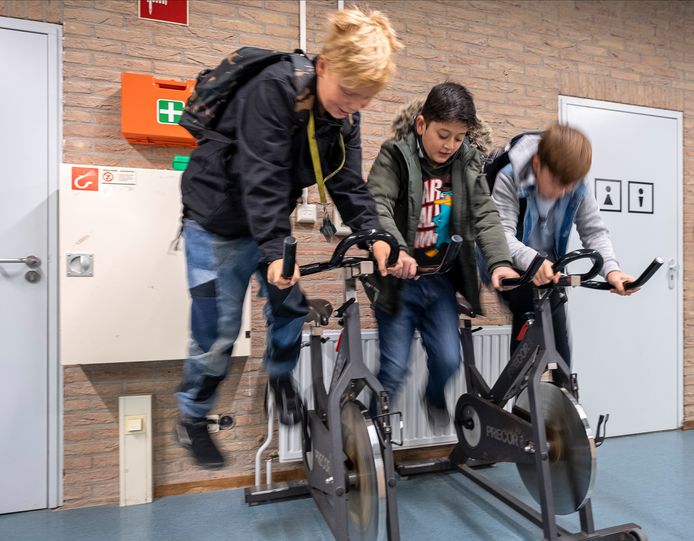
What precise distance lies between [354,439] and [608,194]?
2.56 metres

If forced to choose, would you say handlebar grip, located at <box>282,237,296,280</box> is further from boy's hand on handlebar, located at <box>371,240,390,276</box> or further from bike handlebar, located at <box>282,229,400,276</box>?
boy's hand on handlebar, located at <box>371,240,390,276</box>

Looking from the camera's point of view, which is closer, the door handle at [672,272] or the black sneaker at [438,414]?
the black sneaker at [438,414]

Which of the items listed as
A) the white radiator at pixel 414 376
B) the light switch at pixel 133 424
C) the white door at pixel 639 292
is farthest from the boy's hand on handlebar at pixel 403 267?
the white door at pixel 639 292

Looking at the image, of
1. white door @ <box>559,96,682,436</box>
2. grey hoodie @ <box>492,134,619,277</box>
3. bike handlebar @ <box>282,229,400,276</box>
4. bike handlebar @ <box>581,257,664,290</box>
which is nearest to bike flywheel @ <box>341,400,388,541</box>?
bike handlebar @ <box>282,229,400,276</box>

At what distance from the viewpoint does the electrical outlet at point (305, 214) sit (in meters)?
2.56

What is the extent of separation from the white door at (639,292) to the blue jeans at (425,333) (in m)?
1.53

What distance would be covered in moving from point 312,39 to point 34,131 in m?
1.47

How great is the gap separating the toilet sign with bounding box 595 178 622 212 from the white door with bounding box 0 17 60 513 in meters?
3.20

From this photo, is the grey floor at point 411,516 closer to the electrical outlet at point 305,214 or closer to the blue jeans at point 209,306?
the blue jeans at point 209,306

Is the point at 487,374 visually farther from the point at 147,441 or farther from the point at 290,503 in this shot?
the point at 147,441

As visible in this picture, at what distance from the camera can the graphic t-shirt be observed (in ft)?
6.51

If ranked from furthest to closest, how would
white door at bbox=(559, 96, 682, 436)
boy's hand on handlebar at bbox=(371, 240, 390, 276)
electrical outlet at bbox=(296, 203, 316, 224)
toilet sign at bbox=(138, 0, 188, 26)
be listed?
1. white door at bbox=(559, 96, 682, 436)
2. electrical outlet at bbox=(296, 203, 316, 224)
3. toilet sign at bbox=(138, 0, 188, 26)
4. boy's hand on handlebar at bbox=(371, 240, 390, 276)

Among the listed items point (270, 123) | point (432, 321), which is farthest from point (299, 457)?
point (270, 123)

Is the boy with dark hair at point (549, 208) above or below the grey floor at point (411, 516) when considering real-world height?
above
